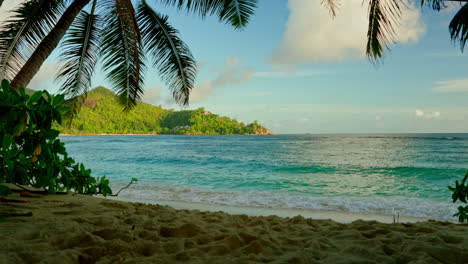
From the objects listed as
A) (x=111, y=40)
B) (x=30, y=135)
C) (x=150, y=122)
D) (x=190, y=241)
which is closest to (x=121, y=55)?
(x=111, y=40)

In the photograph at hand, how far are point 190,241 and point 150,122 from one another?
7488 cm

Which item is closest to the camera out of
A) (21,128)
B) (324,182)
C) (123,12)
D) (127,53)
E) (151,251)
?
(151,251)

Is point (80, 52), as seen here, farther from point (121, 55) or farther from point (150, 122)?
point (150, 122)

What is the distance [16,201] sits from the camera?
9.15 feet

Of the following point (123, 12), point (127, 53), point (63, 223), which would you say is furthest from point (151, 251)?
point (127, 53)

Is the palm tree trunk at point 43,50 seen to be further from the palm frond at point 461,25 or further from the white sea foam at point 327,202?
the palm frond at point 461,25

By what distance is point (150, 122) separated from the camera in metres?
74.1

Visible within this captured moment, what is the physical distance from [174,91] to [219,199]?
9.38 ft

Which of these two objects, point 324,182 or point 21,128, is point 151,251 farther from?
point 324,182

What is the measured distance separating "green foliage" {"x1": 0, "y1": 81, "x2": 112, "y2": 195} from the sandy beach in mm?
365

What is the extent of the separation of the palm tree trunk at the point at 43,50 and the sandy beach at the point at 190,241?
2.61 m

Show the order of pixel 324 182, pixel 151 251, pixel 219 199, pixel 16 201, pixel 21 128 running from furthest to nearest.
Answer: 1. pixel 324 182
2. pixel 219 199
3. pixel 16 201
4. pixel 21 128
5. pixel 151 251

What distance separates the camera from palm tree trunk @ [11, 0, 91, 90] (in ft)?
14.8

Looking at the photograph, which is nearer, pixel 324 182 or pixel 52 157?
pixel 52 157
